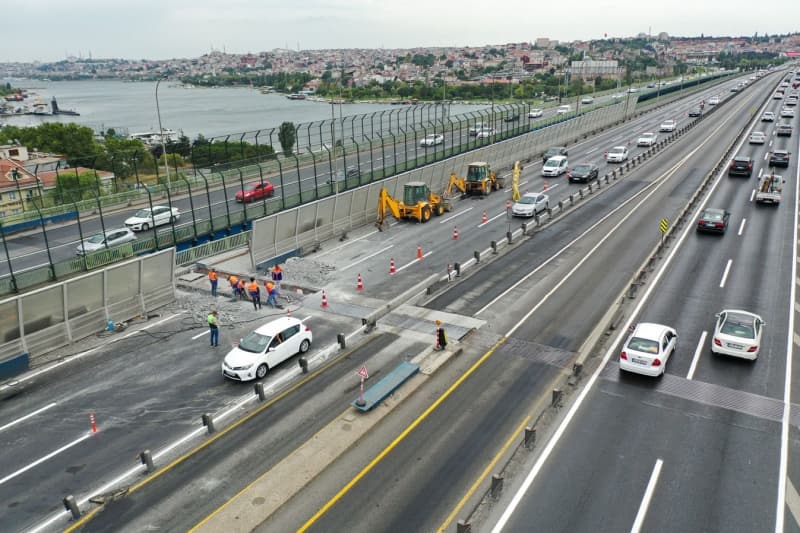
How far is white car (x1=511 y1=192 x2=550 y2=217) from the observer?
3894 cm

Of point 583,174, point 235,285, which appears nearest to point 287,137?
point 235,285

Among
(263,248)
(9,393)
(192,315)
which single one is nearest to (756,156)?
(263,248)

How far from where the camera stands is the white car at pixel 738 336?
19016 millimetres

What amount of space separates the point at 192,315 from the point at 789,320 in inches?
965

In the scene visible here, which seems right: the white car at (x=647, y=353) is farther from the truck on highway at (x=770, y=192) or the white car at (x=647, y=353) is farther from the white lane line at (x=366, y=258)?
the truck on highway at (x=770, y=192)

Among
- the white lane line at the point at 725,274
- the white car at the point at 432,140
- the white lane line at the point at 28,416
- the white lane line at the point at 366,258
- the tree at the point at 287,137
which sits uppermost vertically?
the tree at the point at 287,137

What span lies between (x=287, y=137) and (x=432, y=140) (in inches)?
626

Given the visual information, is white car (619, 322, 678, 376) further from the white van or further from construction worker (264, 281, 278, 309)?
the white van

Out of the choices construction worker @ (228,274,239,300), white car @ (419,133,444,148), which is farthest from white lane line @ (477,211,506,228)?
construction worker @ (228,274,239,300)

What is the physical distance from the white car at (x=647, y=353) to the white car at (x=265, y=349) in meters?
11.2

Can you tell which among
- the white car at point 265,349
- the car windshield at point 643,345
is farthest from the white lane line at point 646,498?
the white car at point 265,349

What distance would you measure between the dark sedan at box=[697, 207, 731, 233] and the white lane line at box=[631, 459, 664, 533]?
76.2ft

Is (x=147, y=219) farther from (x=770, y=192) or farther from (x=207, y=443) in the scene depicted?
(x=770, y=192)

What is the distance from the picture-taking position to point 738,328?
773 inches
